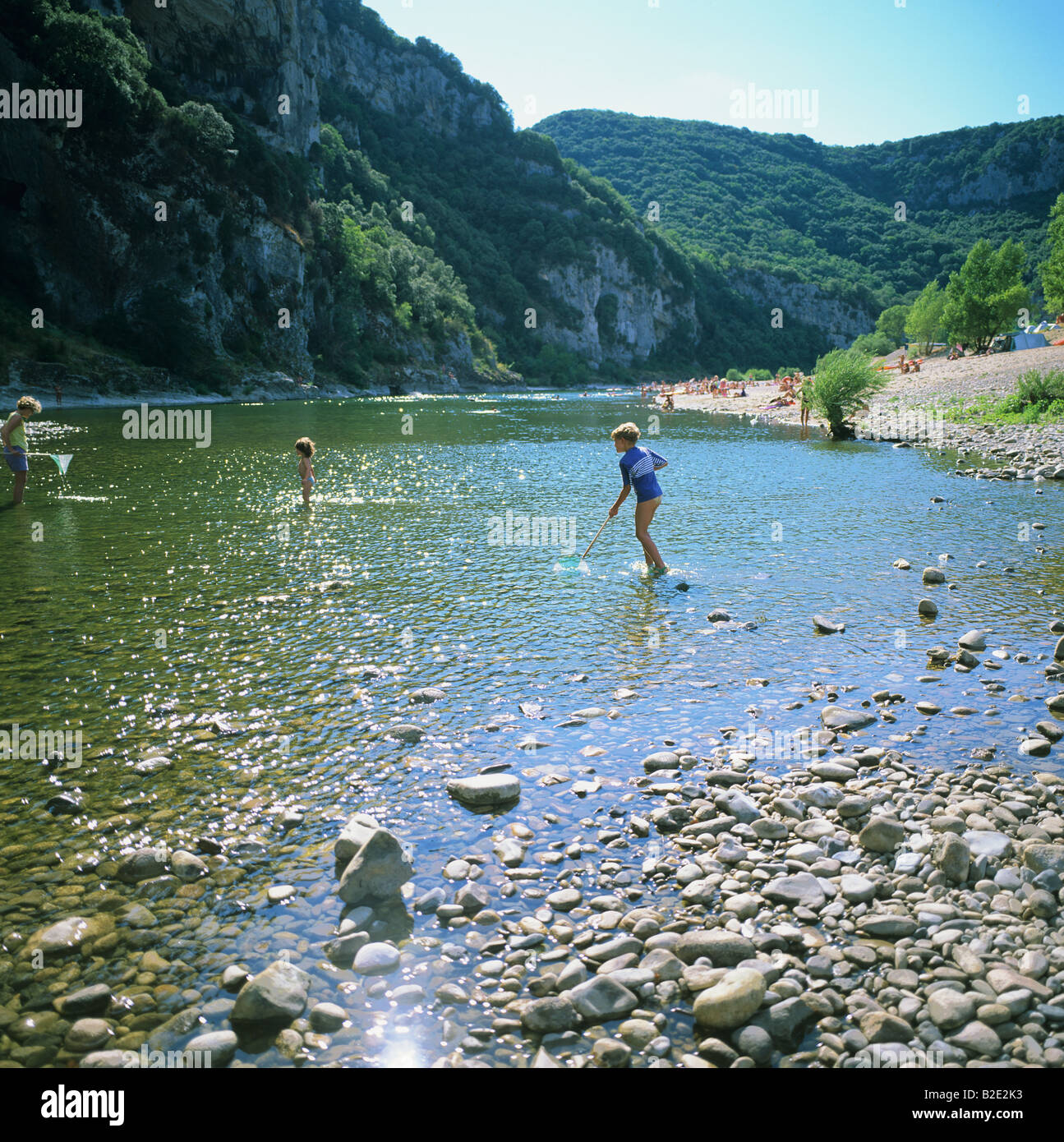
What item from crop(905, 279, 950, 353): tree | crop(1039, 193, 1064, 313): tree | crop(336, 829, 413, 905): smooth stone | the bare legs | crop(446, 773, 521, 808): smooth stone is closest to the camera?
crop(336, 829, 413, 905): smooth stone

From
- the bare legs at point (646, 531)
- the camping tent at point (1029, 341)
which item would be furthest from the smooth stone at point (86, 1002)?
the camping tent at point (1029, 341)

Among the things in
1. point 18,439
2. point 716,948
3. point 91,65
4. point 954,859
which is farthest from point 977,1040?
point 91,65

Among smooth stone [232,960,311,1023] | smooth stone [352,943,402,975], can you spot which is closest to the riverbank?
smooth stone [352,943,402,975]

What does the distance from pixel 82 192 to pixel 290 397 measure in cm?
2693

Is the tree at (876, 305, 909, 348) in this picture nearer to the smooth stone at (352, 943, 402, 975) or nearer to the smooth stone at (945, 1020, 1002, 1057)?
the smooth stone at (945, 1020, 1002, 1057)

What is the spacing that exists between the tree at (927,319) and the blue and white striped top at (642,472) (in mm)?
136284

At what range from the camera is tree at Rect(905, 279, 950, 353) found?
130m

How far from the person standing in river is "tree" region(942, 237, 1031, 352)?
333 feet

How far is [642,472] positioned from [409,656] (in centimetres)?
651

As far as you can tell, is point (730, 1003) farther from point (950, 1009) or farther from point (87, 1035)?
point (87, 1035)

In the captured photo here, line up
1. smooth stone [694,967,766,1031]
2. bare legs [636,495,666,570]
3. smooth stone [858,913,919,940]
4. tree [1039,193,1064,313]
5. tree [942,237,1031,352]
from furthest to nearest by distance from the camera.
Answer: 1. tree [942,237,1031,352]
2. tree [1039,193,1064,313]
3. bare legs [636,495,666,570]
4. smooth stone [858,913,919,940]
5. smooth stone [694,967,766,1031]
